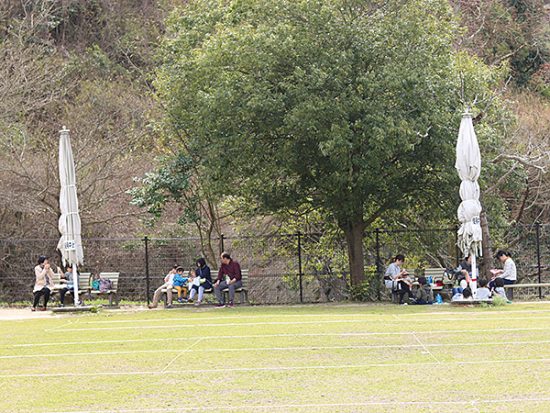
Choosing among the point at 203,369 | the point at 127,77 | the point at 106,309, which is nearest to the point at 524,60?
the point at 127,77

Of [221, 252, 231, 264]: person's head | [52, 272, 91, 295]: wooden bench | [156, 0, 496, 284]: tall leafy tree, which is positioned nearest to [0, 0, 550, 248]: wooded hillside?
[156, 0, 496, 284]: tall leafy tree

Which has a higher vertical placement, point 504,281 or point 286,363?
point 504,281

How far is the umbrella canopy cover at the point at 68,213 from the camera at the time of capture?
24.4 metres

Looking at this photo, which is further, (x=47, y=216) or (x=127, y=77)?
(x=127, y=77)

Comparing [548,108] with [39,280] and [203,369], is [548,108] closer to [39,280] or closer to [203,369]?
[39,280]

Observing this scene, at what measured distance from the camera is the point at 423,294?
2477 centimetres

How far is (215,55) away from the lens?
25.4m

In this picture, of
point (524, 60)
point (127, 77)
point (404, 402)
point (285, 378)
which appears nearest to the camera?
point (404, 402)

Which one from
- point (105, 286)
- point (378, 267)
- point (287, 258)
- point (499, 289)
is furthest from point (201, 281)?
point (499, 289)

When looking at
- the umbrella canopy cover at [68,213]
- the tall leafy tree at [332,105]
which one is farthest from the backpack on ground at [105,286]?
the tall leafy tree at [332,105]

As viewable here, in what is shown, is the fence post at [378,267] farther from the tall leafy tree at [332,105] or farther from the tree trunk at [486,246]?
the tree trunk at [486,246]

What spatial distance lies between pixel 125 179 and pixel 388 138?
14.2 meters

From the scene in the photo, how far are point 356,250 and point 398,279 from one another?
9.13ft

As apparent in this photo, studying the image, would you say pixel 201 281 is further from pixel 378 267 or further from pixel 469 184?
pixel 469 184
